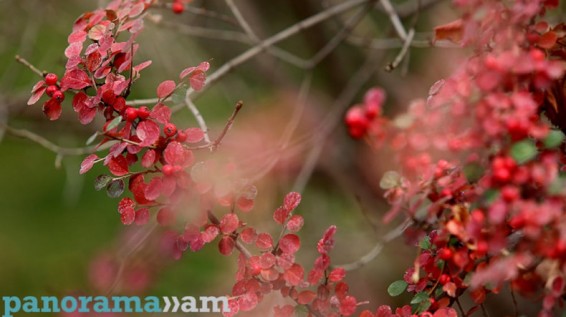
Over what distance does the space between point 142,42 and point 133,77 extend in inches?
53.9

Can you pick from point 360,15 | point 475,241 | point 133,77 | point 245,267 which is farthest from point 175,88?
point 360,15

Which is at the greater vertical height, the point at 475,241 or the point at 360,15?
the point at 475,241

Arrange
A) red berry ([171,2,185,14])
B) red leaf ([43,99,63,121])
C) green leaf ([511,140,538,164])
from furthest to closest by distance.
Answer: red berry ([171,2,185,14]), red leaf ([43,99,63,121]), green leaf ([511,140,538,164])

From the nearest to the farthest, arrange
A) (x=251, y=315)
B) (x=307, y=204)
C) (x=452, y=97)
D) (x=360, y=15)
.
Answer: (x=452, y=97)
(x=251, y=315)
(x=360, y=15)
(x=307, y=204)

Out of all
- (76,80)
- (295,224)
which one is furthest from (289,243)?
(76,80)

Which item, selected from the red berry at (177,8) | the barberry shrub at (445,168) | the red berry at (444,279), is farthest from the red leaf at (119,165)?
the red berry at (177,8)

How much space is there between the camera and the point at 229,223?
681 millimetres

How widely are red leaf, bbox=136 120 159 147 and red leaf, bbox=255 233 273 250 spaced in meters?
0.14

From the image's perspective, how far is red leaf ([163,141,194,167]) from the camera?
65 cm

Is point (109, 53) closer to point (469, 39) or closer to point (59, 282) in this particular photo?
point (469, 39)

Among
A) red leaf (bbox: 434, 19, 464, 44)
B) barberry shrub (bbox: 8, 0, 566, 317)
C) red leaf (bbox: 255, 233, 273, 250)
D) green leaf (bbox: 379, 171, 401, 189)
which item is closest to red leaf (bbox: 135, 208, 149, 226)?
barberry shrub (bbox: 8, 0, 566, 317)

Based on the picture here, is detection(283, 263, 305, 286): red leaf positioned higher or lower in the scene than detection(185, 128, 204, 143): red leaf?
lower

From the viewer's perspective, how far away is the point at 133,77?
2.39ft

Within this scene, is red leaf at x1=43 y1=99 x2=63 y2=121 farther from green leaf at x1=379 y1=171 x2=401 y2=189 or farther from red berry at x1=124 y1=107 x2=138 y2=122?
green leaf at x1=379 y1=171 x2=401 y2=189
